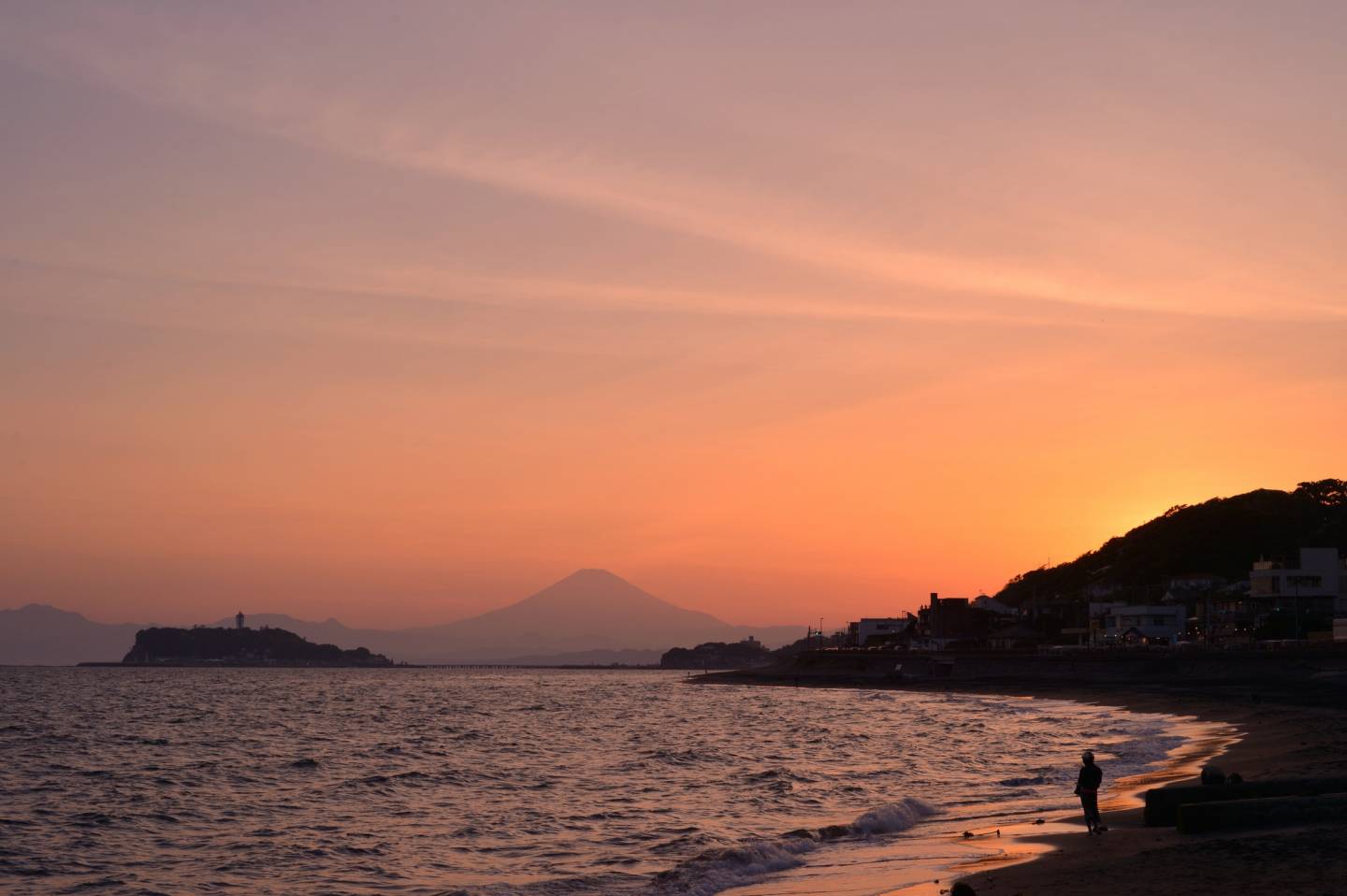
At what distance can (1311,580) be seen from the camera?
136 meters

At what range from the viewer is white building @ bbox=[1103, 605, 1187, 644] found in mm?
143875

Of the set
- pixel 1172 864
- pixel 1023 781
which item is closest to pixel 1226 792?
pixel 1172 864

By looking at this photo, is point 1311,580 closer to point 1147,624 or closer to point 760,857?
point 1147,624

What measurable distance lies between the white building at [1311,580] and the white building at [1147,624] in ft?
40.0

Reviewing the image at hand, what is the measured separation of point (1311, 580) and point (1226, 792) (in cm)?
12837

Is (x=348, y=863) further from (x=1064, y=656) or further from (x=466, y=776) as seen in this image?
(x=1064, y=656)

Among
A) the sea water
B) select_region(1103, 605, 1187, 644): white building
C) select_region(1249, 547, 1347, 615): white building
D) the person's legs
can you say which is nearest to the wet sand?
the person's legs

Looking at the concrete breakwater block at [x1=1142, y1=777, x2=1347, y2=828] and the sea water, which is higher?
the concrete breakwater block at [x1=1142, y1=777, x2=1347, y2=828]

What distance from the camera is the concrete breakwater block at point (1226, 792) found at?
23.9 meters

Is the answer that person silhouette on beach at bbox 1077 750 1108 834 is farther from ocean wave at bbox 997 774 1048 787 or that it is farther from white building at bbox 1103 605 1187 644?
white building at bbox 1103 605 1187 644

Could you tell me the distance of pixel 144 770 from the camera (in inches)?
2028

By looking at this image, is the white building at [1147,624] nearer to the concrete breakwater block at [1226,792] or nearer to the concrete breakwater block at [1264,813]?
the concrete breakwater block at [1226,792]

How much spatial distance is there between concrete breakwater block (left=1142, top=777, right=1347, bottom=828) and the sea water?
536 cm

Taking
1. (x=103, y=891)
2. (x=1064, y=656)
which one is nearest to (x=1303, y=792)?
(x=103, y=891)
